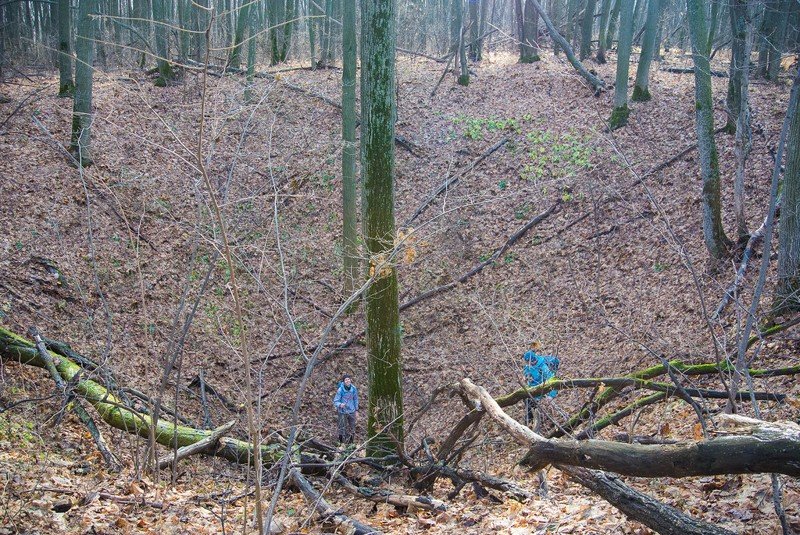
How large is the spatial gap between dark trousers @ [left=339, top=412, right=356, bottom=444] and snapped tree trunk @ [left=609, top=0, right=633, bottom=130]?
35.3ft

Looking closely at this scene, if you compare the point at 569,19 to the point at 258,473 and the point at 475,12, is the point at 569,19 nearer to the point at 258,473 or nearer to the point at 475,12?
the point at 475,12

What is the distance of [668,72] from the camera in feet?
62.6

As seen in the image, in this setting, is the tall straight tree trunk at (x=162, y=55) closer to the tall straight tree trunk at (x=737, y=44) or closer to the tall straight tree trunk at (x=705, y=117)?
the tall straight tree trunk at (x=705, y=117)

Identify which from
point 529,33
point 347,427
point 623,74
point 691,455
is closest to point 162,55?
point 529,33

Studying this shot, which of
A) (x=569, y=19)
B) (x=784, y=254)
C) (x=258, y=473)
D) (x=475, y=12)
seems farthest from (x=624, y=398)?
(x=569, y=19)

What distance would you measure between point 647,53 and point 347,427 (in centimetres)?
1290

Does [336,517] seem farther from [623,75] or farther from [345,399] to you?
[623,75]

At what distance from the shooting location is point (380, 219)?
7.25 meters

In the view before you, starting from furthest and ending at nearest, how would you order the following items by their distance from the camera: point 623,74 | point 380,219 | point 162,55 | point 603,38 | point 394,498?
point 603,38 < point 162,55 < point 623,74 < point 380,219 < point 394,498

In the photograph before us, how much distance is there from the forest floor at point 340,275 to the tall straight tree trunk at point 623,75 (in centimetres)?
39

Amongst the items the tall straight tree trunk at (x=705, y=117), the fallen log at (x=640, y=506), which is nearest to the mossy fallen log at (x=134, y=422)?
the fallen log at (x=640, y=506)

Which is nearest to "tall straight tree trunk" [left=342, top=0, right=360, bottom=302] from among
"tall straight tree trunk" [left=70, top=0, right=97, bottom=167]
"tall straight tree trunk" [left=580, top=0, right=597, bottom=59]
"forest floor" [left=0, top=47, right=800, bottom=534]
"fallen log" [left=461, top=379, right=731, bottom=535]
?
"forest floor" [left=0, top=47, right=800, bottom=534]

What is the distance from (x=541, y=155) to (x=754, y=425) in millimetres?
13551

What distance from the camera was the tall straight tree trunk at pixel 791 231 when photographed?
767 centimetres
